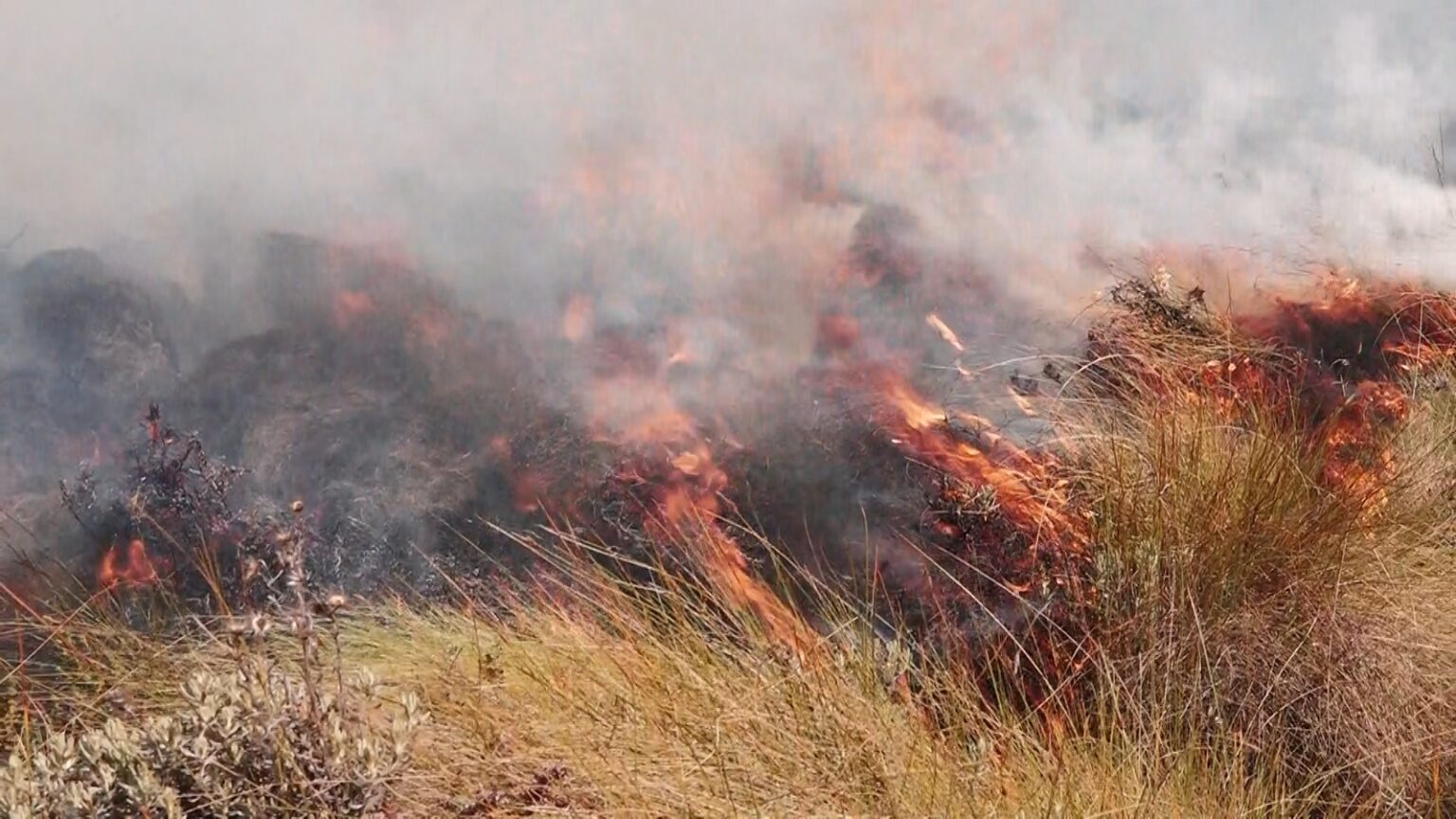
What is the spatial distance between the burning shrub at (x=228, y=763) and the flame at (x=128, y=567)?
35.6 inches

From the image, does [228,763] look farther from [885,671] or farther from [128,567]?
[885,671]

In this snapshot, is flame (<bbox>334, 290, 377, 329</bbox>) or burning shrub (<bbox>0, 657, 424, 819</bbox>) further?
flame (<bbox>334, 290, 377, 329</bbox>)

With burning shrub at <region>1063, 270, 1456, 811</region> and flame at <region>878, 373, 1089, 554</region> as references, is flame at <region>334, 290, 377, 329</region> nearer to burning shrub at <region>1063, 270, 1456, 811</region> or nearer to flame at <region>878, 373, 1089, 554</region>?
flame at <region>878, 373, 1089, 554</region>

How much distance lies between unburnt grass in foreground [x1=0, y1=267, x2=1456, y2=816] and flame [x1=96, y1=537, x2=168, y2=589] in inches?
1.2

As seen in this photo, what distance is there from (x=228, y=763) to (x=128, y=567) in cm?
113

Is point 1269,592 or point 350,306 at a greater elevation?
point 350,306

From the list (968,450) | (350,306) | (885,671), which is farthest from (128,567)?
(968,450)

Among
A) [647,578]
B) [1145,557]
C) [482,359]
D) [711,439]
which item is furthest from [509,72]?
[1145,557]

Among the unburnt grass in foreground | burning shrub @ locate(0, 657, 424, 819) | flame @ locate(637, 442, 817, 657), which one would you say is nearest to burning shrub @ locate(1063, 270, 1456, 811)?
the unburnt grass in foreground

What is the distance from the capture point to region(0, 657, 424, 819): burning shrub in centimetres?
191

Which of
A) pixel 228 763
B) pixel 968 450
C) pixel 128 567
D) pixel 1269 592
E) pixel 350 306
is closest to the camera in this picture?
pixel 228 763

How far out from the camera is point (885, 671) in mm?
2768

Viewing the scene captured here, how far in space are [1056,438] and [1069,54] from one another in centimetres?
126

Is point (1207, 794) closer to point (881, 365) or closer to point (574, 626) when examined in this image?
point (574, 626)
